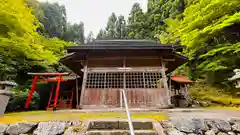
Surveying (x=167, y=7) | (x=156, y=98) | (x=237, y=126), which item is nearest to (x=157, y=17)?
(x=167, y=7)

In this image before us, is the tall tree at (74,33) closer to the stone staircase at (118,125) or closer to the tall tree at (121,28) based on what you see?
the tall tree at (121,28)

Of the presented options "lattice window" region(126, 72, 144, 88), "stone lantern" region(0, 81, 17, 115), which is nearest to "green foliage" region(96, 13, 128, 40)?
"lattice window" region(126, 72, 144, 88)

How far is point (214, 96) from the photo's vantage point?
11.3 metres

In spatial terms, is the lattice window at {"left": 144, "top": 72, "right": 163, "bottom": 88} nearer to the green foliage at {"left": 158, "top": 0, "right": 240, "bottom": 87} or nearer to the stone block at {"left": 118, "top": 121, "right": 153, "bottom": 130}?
the stone block at {"left": 118, "top": 121, "right": 153, "bottom": 130}

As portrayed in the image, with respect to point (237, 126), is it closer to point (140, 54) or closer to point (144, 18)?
point (140, 54)

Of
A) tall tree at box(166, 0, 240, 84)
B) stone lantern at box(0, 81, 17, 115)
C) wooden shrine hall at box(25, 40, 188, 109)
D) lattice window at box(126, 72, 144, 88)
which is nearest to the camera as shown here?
stone lantern at box(0, 81, 17, 115)

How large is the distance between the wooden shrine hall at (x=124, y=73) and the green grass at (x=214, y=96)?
423 cm

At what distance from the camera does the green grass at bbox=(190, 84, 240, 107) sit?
378 inches

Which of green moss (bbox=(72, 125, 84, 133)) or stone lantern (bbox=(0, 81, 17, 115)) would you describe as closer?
green moss (bbox=(72, 125, 84, 133))

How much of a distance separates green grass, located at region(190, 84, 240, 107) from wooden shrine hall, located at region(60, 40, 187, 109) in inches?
167

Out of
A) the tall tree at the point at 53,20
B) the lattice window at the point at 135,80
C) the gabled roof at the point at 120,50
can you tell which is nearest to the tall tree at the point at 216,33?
the gabled roof at the point at 120,50

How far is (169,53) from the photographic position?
7.80 m

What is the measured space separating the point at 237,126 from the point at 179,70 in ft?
44.1

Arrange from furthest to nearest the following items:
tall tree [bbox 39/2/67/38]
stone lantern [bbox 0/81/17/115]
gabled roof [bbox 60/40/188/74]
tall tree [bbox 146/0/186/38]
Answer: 1. tall tree [bbox 39/2/67/38]
2. tall tree [bbox 146/0/186/38]
3. gabled roof [bbox 60/40/188/74]
4. stone lantern [bbox 0/81/17/115]
